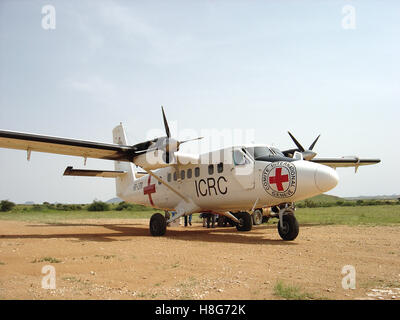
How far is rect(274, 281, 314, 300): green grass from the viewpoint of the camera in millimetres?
3965

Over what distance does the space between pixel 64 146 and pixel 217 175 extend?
5.65 metres

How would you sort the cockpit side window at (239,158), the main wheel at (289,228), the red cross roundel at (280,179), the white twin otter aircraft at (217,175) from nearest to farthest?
1. the red cross roundel at (280,179)
2. the white twin otter aircraft at (217,175)
3. the main wheel at (289,228)
4. the cockpit side window at (239,158)

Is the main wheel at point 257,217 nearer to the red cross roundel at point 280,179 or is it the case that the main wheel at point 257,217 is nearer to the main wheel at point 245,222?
the main wheel at point 245,222

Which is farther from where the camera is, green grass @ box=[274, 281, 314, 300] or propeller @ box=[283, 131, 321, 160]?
propeller @ box=[283, 131, 321, 160]

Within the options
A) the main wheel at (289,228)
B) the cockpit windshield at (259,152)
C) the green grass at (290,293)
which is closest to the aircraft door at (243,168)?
the cockpit windshield at (259,152)

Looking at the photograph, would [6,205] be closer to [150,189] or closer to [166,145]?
[150,189]

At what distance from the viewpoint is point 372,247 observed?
331 inches

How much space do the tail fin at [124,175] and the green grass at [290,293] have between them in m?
13.0

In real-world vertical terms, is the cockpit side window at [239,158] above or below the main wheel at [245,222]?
above

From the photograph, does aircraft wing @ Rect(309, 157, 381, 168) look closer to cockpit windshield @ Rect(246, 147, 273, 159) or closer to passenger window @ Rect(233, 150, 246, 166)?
cockpit windshield @ Rect(246, 147, 273, 159)

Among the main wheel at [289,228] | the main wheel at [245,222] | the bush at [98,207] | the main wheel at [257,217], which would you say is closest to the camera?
the main wheel at [289,228]

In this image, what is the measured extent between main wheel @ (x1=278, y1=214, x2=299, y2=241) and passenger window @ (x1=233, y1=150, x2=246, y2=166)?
2263mm

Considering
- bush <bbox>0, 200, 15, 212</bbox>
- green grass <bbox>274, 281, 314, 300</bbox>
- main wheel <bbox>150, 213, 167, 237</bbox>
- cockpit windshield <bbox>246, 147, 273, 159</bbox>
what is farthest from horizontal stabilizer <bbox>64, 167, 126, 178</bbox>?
bush <bbox>0, 200, 15, 212</bbox>

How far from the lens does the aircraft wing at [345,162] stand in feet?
65.7
